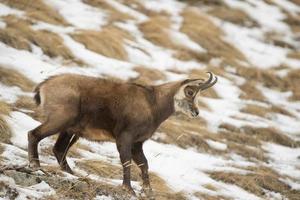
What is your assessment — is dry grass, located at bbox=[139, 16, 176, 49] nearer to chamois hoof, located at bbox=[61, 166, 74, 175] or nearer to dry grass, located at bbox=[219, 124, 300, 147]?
dry grass, located at bbox=[219, 124, 300, 147]

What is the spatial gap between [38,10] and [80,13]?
5.98ft

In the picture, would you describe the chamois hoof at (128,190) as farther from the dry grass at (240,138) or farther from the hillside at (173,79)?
the dry grass at (240,138)

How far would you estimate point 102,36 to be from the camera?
599 inches

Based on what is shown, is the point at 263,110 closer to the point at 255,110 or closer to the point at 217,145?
the point at 255,110

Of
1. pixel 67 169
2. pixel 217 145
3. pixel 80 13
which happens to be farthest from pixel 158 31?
pixel 67 169

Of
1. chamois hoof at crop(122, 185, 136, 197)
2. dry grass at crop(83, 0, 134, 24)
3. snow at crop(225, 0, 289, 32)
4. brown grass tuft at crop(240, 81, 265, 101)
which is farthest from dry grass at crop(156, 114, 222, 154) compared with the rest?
snow at crop(225, 0, 289, 32)

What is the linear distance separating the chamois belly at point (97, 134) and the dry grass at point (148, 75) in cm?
601

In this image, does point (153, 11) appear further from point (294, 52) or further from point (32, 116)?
point (32, 116)

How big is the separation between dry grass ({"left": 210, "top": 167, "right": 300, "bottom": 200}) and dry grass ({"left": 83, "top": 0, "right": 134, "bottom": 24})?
8.64 meters

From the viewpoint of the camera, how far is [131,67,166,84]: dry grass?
544 inches

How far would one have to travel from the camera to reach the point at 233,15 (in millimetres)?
22219

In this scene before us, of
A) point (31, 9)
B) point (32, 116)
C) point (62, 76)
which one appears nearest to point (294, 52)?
point (31, 9)

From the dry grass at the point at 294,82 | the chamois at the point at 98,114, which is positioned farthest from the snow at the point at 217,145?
the dry grass at the point at 294,82

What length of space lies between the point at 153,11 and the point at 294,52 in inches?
199
